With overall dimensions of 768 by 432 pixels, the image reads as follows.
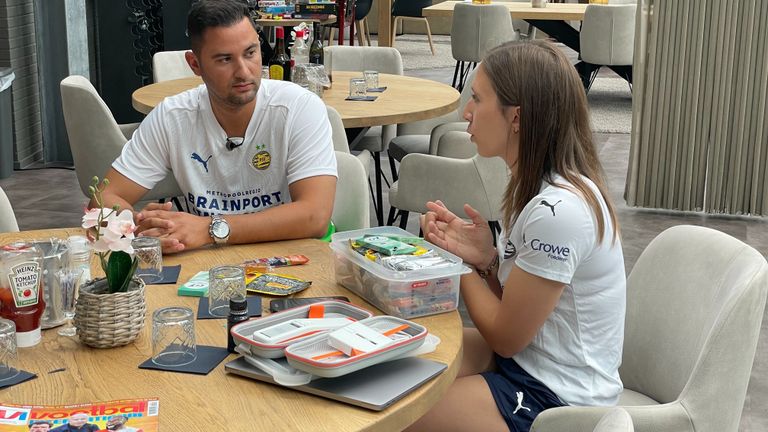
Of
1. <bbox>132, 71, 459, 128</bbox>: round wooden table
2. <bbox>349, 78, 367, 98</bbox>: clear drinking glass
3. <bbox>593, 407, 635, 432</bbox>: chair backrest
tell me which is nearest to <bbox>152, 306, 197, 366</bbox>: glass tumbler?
<bbox>593, 407, 635, 432</bbox>: chair backrest

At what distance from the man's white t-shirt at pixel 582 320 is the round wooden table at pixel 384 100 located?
82.2 inches

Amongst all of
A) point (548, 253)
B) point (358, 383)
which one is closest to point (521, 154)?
point (548, 253)

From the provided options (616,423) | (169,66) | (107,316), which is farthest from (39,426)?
(169,66)

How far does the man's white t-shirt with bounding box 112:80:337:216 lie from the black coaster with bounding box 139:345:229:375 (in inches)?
39.6

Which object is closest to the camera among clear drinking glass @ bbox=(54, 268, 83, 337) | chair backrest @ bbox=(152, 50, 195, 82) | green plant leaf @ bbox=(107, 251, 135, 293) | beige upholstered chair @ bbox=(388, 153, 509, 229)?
green plant leaf @ bbox=(107, 251, 135, 293)

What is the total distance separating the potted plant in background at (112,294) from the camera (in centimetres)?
181

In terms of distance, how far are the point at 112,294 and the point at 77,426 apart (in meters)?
0.34

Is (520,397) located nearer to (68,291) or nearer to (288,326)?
(288,326)

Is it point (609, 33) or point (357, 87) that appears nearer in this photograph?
point (357, 87)

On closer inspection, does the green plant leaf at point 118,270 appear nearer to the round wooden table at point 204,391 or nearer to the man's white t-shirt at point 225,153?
the round wooden table at point 204,391

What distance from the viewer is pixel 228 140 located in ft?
9.07

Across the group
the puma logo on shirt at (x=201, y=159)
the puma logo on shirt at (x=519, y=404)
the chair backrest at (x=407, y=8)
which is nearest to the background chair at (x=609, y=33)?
the chair backrest at (x=407, y=8)

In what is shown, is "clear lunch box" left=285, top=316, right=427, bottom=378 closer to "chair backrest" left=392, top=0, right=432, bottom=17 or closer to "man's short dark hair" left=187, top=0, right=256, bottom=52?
"man's short dark hair" left=187, top=0, right=256, bottom=52

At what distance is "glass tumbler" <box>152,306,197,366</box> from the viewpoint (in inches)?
70.3
